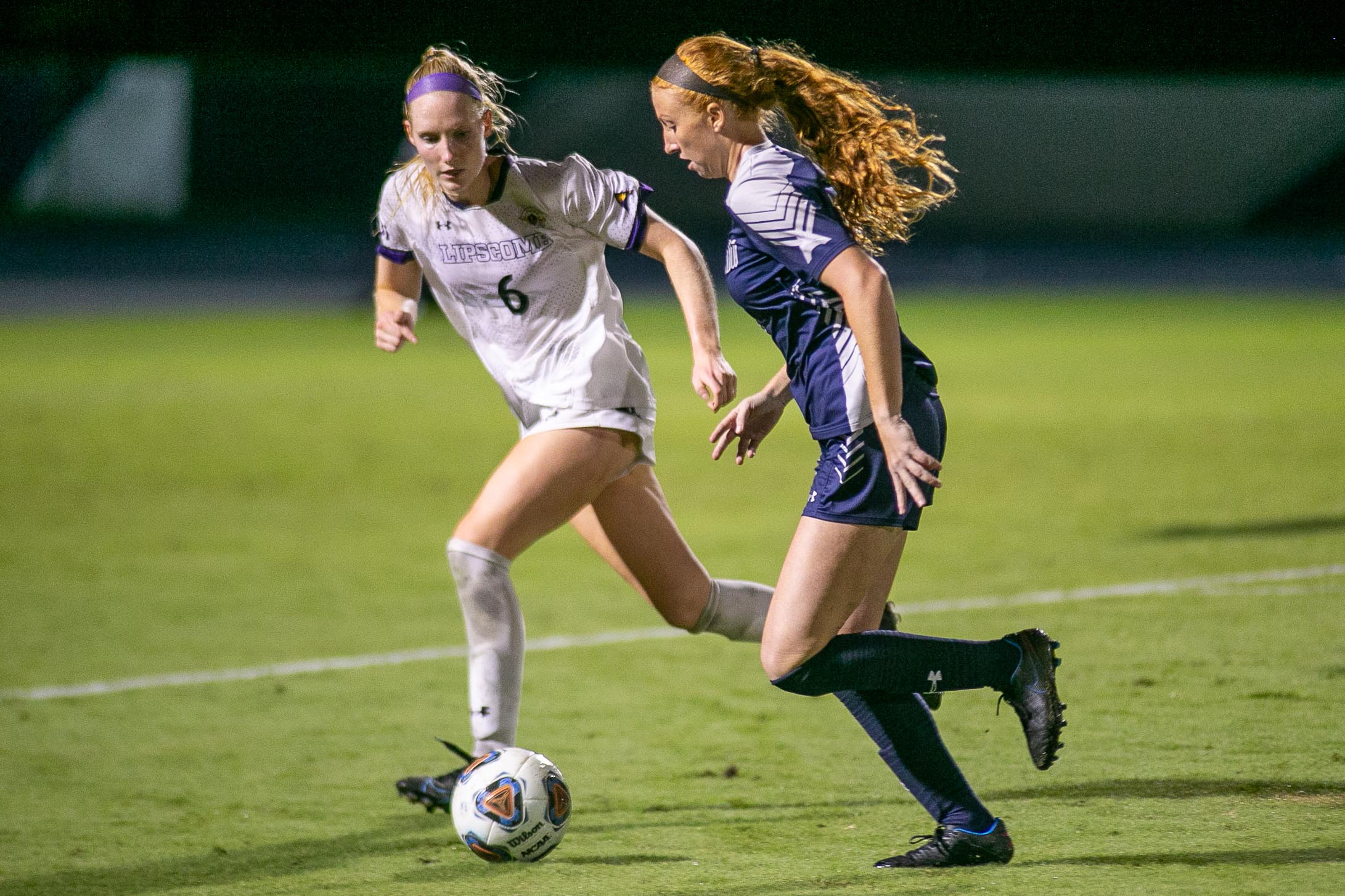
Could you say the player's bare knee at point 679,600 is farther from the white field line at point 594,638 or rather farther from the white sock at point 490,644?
the white field line at point 594,638

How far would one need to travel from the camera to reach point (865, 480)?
3559 millimetres

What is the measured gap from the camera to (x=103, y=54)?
2783cm

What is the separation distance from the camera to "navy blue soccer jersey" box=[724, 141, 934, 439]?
3.48 m

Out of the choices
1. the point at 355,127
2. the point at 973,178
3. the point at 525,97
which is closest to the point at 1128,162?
the point at 973,178

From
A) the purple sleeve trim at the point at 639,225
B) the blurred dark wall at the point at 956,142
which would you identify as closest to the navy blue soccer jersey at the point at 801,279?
the purple sleeve trim at the point at 639,225

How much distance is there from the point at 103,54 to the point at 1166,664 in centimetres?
2601

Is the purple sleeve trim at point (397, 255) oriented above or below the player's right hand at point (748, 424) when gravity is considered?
above

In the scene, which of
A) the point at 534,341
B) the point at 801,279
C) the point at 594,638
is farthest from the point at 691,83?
the point at 594,638

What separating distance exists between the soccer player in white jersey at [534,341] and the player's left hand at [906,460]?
905 millimetres

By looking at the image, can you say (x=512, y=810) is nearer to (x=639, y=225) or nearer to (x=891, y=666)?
(x=891, y=666)

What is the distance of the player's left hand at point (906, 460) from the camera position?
337 centimetres

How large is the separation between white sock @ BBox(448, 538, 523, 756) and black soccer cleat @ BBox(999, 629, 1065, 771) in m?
1.35

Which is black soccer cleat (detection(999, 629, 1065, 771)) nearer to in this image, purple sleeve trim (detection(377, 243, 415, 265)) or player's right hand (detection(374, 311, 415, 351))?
player's right hand (detection(374, 311, 415, 351))

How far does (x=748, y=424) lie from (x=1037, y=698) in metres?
0.96
